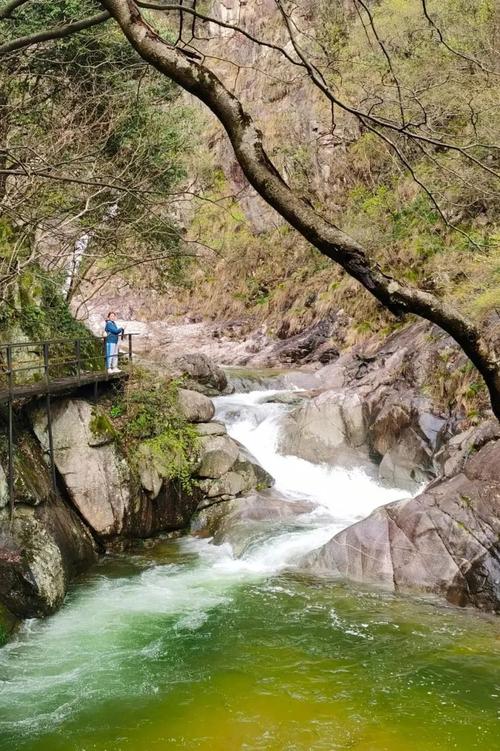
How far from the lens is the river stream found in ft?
18.8

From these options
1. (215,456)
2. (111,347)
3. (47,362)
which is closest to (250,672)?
(47,362)

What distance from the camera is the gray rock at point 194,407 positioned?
1362cm

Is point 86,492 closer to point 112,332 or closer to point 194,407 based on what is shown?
point 194,407

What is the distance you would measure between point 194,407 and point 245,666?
24.0ft

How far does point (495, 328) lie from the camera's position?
12609 millimetres

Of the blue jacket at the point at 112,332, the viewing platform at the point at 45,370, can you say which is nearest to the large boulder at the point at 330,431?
Answer: the viewing platform at the point at 45,370

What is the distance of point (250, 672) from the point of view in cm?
684

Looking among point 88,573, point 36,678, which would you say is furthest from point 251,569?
point 36,678

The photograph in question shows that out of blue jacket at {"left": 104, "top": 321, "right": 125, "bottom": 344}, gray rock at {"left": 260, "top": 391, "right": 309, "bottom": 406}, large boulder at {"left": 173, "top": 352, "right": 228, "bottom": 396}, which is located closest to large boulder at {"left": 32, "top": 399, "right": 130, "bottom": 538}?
blue jacket at {"left": 104, "top": 321, "right": 125, "bottom": 344}

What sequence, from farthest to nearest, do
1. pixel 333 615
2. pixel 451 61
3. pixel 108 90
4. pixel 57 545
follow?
pixel 451 61 < pixel 108 90 < pixel 57 545 < pixel 333 615

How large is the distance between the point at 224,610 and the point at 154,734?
2859mm

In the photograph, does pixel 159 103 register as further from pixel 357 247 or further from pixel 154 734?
pixel 357 247

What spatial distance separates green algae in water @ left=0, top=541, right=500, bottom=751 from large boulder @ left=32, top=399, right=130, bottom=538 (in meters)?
1.62

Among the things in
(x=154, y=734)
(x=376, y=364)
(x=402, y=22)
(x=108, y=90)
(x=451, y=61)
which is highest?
(x=402, y=22)
